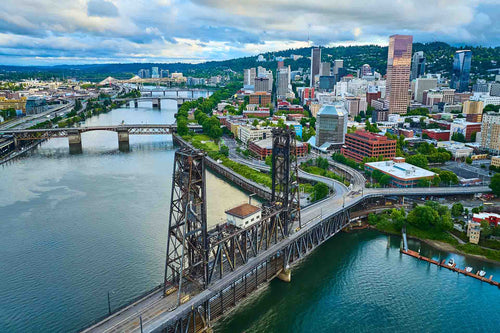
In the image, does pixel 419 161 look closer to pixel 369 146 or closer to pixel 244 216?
pixel 369 146

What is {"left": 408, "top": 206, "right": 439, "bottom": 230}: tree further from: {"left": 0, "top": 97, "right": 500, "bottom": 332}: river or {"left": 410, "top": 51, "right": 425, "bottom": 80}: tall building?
{"left": 410, "top": 51, "right": 425, "bottom": 80}: tall building

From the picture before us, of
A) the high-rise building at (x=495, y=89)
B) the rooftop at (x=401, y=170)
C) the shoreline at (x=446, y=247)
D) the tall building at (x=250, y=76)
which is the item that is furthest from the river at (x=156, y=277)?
the tall building at (x=250, y=76)

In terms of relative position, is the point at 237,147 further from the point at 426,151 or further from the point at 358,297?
the point at 358,297

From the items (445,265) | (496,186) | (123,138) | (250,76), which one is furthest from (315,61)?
(445,265)

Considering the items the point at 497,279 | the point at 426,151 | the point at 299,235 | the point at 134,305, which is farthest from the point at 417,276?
the point at 426,151

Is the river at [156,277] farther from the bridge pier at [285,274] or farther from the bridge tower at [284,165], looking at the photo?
the bridge tower at [284,165]
